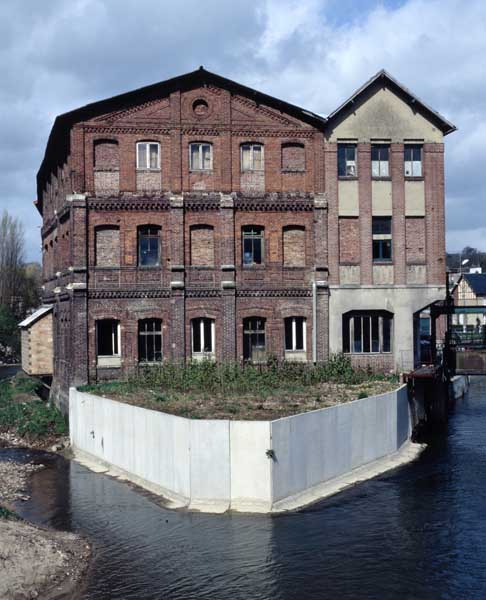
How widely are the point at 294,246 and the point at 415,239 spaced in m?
5.30

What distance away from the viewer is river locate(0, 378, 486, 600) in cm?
1581

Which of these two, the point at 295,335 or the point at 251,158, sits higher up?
the point at 251,158

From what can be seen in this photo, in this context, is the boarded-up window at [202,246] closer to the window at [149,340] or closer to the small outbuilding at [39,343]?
the window at [149,340]

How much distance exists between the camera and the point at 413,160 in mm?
33938

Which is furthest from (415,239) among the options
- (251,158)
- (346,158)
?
(251,158)

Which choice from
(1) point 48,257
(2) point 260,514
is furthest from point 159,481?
(1) point 48,257

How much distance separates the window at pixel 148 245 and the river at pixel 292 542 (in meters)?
10.5

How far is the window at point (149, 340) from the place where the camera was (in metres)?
32.4

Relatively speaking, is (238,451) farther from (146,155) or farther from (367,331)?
(146,155)

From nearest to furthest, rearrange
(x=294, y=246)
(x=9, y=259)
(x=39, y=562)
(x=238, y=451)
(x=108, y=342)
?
1. (x=39, y=562)
2. (x=238, y=451)
3. (x=108, y=342)
4. (x=294, y=246)
5. (x=9, y=259)

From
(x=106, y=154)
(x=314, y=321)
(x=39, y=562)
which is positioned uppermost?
(x=106, y=154)

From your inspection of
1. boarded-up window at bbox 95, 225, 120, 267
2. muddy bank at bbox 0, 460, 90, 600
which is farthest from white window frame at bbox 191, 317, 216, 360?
muddy bank at bbox 0, 460, 90, 600

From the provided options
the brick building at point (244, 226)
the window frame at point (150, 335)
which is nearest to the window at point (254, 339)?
the brick building at point (244, 226)

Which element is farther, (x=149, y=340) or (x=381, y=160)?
(x=381, y=160)
